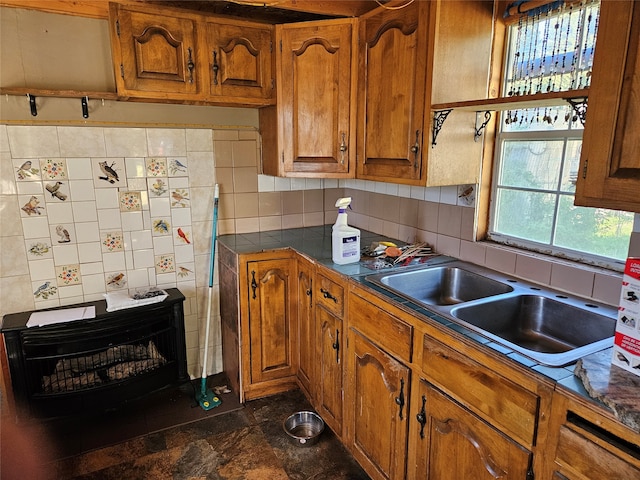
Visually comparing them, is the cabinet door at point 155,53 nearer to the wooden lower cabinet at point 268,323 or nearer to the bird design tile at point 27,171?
the bird design tile at point 27,171

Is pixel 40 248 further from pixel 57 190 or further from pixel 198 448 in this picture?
pixel 198 448

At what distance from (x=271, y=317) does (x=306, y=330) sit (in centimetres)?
22

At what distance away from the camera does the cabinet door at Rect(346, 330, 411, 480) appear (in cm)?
155

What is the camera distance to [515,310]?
161 centimetres

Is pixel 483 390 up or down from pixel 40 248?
down

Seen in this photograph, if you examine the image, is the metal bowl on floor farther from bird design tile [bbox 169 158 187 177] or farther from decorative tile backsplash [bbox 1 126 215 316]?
bird design tile [bbox 169 158 187 177]

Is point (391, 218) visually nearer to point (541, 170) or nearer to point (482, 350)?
point (541, 170)

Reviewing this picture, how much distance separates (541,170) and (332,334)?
114 cm

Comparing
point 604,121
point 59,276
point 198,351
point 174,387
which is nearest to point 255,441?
point 174,387

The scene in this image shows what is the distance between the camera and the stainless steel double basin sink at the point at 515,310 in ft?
4.63

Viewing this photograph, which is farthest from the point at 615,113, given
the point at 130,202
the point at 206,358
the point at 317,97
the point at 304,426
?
the point at 206,358

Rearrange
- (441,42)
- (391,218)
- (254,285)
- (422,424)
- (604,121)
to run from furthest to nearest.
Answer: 1. (391,218)
2. (254,285)
3. (441,42)
4. (422,424)
5. (604,121)

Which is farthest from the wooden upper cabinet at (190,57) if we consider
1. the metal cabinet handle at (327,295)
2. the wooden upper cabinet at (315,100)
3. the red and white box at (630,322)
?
the red and white box at (630,322)

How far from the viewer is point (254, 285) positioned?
2.29 meters
